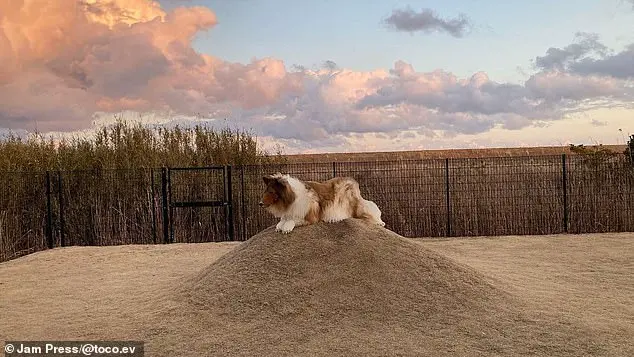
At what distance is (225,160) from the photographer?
53.1ft

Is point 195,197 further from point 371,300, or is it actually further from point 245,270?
point 371,300

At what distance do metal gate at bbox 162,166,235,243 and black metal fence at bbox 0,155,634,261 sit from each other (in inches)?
0.9

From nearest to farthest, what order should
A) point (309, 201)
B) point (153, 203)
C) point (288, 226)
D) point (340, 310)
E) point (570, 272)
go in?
1. point (340, 310)
2. point (309, 201)
3. point (288, 226)
4. point (570, 272)
5. point (153, 203)

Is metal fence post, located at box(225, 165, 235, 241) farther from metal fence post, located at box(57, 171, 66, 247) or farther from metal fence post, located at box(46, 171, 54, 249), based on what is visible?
metal fence post, located at box(46, 171, 54, 249)

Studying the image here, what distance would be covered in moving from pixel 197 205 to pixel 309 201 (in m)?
7.16

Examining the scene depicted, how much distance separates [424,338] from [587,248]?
7.04 meters

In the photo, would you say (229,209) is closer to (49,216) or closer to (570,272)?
(49,216)

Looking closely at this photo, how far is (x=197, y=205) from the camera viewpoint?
13930 mm

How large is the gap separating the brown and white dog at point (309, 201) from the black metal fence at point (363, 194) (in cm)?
670

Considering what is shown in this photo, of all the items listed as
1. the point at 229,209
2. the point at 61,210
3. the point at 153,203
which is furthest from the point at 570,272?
the point at 61,210

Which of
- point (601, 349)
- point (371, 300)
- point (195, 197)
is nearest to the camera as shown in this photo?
point (601, 349)

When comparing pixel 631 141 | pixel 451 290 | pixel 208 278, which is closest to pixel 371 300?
pixel 451 290

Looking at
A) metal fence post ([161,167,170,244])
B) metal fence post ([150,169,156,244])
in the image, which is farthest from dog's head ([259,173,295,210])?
metal fence post ([150,169,156,244])

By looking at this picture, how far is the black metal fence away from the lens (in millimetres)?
14297
